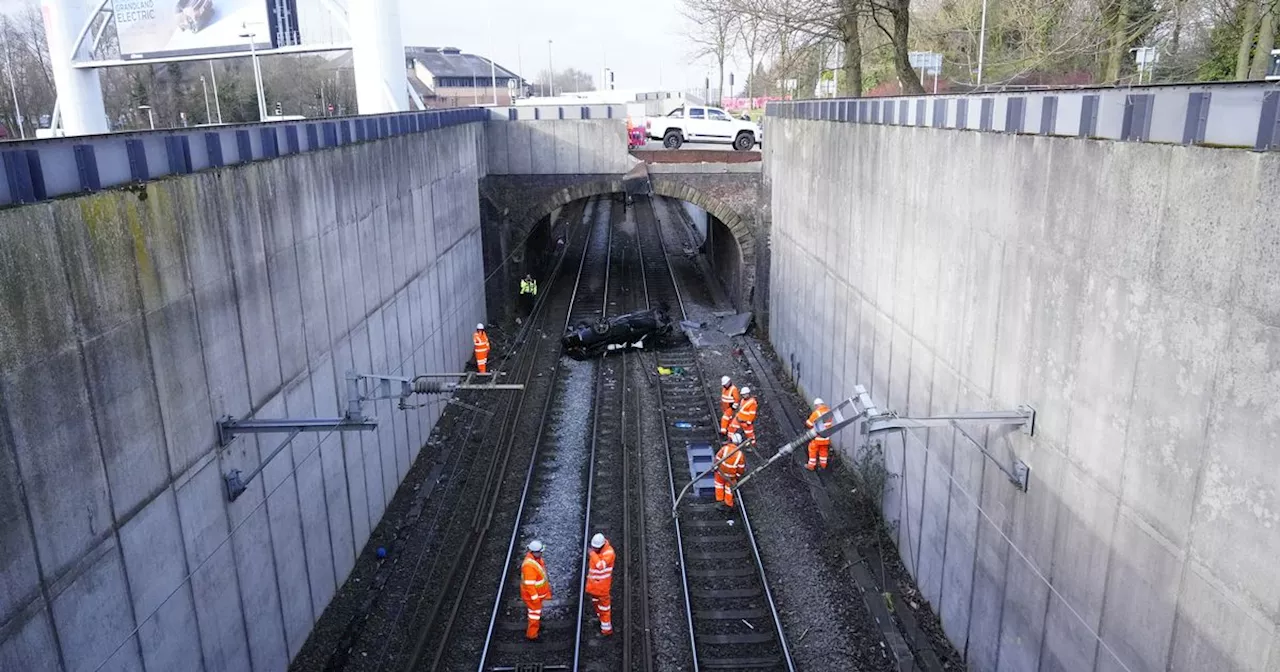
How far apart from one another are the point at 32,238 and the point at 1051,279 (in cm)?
778

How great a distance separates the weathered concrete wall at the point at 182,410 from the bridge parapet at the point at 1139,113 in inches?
300

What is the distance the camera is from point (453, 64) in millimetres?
94000

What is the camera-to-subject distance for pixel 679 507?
13.4 metres

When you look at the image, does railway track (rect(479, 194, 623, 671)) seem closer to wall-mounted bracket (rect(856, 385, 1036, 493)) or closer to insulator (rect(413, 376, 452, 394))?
insulator (rect(413, 376, 452, 394))

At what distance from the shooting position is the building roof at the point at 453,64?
90.6 m

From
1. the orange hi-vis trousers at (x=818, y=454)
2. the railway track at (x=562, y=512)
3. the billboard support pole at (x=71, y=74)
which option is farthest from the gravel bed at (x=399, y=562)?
the billboard support pole at (x=71, y=74)

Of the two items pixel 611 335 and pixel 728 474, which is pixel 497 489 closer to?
pixel 728 474

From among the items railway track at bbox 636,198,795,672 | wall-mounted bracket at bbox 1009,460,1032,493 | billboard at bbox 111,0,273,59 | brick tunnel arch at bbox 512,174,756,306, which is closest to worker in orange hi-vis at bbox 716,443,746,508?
railway track at bbox 636,198,795,672

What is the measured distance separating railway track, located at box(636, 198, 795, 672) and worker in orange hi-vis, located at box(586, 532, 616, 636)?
1026mm

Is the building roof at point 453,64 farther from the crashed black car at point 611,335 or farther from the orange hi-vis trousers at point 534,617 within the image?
the orange hi-vis trousers at point 534,617

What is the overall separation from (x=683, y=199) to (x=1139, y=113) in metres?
18.2

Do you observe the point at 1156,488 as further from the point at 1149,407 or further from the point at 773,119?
the point at 773,119

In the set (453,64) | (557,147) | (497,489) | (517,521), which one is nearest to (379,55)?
(557,147)

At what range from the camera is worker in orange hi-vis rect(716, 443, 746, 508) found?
1274 centimetres
